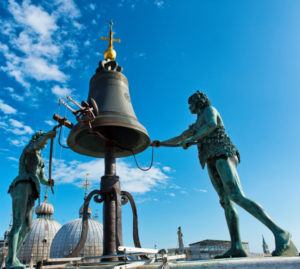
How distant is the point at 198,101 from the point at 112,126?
96.8 inches

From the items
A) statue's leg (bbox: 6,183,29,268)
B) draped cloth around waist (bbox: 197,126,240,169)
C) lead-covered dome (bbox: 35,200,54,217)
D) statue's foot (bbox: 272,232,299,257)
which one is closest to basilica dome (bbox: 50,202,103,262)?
lead-covered dome (bbox: 35,200,54,217)

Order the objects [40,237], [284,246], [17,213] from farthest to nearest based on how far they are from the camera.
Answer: [40,237]
[17,213]
[284,246]

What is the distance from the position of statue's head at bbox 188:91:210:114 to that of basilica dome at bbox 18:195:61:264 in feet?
212

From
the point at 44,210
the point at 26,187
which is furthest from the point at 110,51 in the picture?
the point at 44,210

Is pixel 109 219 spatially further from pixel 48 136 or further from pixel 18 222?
→ pixel 48 136

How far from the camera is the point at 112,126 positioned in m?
7.26

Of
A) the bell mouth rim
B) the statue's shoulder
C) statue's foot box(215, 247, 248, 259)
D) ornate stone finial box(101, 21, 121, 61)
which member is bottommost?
statue's foot box(215, 247, 248, 259)

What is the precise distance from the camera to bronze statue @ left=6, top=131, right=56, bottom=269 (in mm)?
5578

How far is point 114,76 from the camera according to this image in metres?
7.51

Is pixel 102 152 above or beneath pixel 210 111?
above

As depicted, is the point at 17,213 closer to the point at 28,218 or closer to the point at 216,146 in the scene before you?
the point at 28,218

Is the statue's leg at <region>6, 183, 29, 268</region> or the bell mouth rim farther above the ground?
the bell mouth rim

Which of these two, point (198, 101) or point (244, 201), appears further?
point (198, 101)

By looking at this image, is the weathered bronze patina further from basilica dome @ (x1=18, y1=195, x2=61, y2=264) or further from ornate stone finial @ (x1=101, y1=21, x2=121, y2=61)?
basilica dome @ (x1=18, y1=195, x2=61, y2=264)
